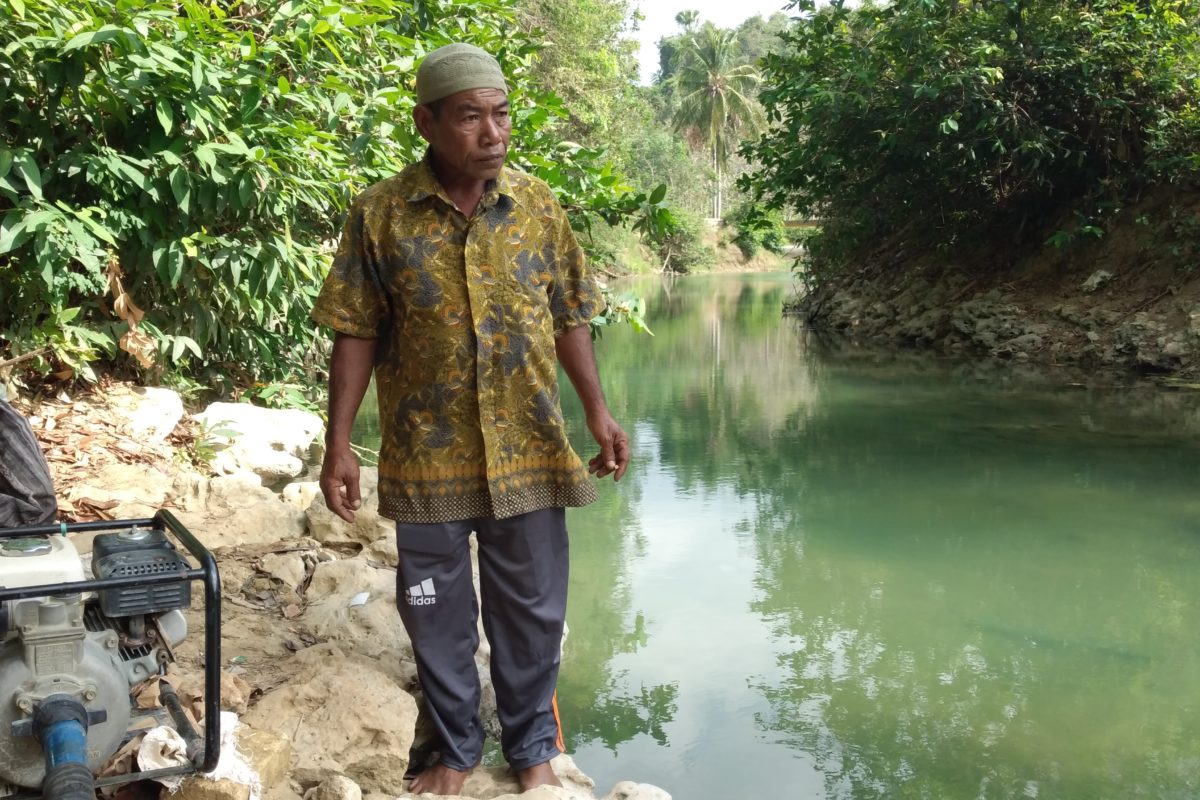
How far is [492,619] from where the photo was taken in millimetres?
2338

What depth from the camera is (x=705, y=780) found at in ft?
9.48

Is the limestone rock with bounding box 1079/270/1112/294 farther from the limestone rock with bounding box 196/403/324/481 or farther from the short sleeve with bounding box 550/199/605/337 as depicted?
Result: the short sleeve with bounding box 550/199/605/337

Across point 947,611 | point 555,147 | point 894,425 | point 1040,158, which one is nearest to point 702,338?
point 1040,158

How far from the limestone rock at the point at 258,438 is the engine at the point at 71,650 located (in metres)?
3.02

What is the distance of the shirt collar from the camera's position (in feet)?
7.16

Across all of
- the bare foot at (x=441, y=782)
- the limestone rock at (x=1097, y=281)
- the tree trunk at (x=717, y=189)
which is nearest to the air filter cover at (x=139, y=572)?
the bare foot at (x=441, y=782)

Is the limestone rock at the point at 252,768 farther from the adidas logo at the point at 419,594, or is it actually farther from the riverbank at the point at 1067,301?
the riverbank at the point at 1067,301

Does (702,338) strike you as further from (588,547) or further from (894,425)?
(588,547)

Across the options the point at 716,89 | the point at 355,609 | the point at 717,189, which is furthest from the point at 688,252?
the point at 355,609

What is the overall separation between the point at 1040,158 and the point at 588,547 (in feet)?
26.0

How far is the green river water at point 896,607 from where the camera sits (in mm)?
3006

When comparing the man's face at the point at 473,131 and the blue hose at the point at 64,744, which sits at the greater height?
the man's face at the point at 473,131

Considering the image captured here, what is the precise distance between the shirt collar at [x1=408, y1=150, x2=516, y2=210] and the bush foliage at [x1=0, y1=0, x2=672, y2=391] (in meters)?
1.93

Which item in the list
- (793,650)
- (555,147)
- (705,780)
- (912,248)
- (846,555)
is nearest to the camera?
(705,780)
